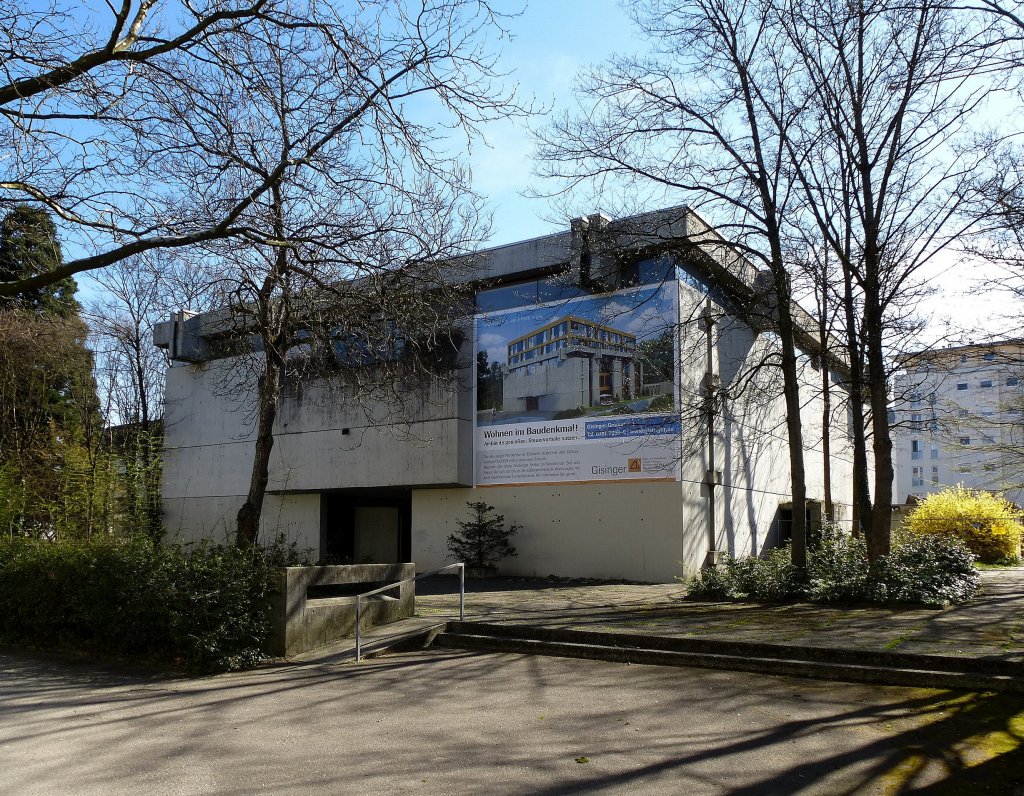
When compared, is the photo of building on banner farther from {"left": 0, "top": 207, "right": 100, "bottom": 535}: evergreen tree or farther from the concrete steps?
{"left": 0, "top": 207, "right": 100, "bottom": 535}: evergreen tree

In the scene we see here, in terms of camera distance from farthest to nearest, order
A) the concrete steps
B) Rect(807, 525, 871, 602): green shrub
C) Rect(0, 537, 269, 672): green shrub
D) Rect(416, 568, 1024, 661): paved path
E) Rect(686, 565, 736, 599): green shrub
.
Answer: Rect(686, 565, 736, 599): green shrub
Rect(807, 525, 871, 602): green shrub
Rect(0, 537, 269, 672): green shrub
Rect(416, 568, 1024, 661): paved path
the concrete steps

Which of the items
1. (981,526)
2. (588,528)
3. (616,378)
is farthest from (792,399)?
(981,526)

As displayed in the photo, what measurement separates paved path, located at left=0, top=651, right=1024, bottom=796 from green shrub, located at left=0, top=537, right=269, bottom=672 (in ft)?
1.74

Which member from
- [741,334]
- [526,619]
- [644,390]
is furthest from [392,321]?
[741,334]

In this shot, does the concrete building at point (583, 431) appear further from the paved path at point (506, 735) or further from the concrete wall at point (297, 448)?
the paved path at point (506, 735)

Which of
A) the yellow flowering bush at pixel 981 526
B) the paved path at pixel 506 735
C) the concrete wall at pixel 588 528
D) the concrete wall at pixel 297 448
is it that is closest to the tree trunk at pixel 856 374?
the concrete wall at pixel 588 528

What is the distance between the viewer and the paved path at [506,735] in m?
5.30

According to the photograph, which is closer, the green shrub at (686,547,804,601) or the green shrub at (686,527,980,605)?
the green shrub at (686,527,980,605)

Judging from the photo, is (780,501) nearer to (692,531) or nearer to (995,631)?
(692,531)

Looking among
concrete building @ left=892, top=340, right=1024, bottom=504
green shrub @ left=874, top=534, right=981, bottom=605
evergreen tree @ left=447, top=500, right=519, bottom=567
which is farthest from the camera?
evergreen tree @ left=447, top=500, right=519, bottom=567

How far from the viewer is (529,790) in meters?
5.18

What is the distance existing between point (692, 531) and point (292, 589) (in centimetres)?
1143

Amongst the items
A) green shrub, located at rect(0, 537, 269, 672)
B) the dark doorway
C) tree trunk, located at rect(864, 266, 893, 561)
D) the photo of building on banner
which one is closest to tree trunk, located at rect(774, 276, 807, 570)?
tree trunk, located at rect(864, 266, 893, 561)

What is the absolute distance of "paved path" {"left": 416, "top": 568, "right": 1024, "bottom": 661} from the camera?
871 cm
